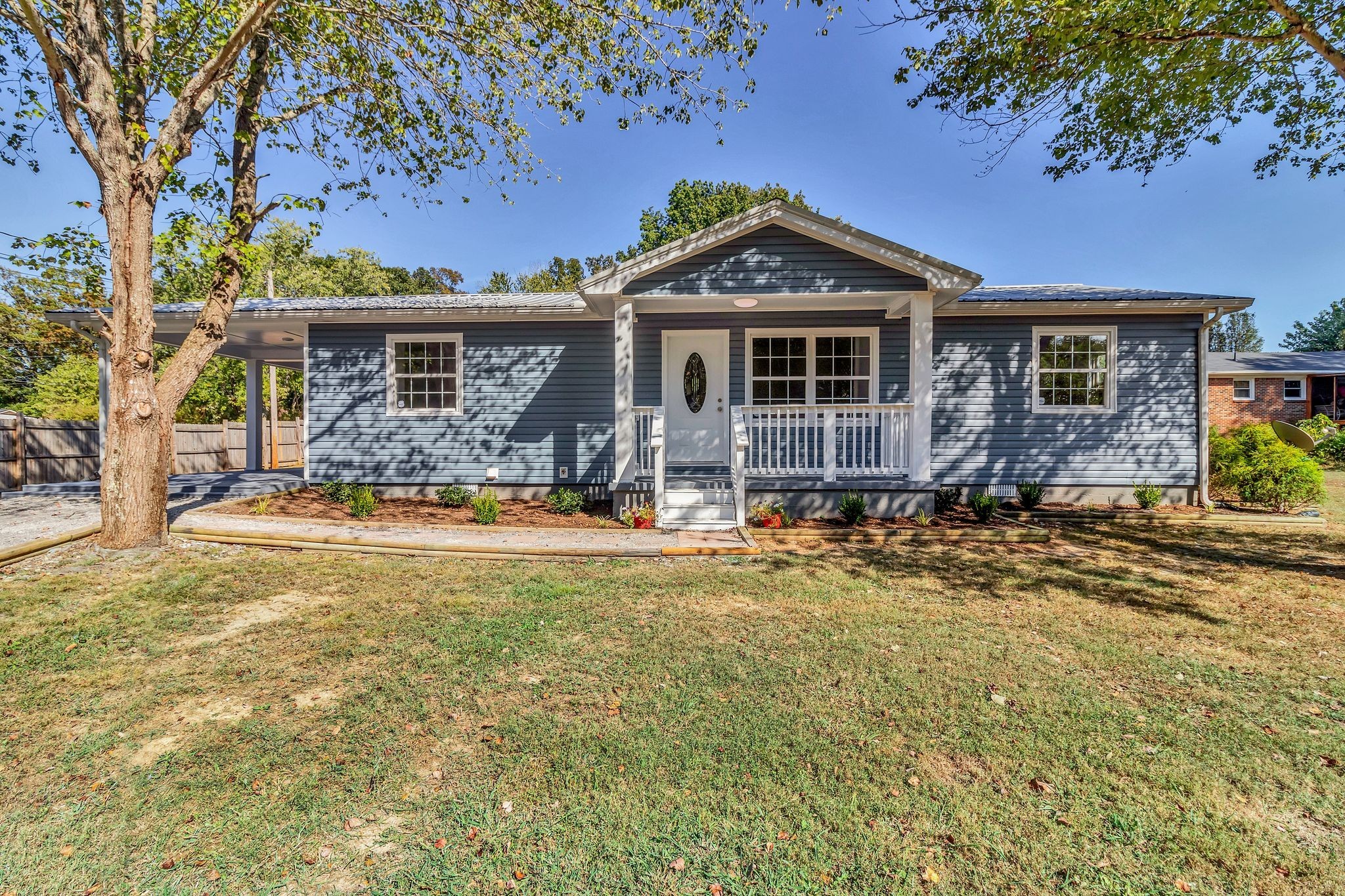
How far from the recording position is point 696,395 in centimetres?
919

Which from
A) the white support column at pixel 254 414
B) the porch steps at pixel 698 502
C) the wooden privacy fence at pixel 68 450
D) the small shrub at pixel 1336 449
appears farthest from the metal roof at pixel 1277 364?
the wooden privacy fence at pixel 68 450

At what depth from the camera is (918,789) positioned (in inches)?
88.7

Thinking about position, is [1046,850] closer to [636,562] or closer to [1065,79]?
[636,562]

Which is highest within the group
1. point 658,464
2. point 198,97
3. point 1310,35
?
point 1310,35

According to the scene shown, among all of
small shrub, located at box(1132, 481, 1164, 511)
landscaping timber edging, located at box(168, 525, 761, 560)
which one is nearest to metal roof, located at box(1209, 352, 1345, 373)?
small shrub, located at box(1132, 481, 1164, 511)

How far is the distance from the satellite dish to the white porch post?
63.8ft

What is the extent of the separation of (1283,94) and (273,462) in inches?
852

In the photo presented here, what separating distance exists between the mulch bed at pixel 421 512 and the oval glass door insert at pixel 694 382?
7.31 feet

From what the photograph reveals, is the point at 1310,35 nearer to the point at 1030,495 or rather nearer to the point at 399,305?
the point at 1030,495

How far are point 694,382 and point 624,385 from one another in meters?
1.86

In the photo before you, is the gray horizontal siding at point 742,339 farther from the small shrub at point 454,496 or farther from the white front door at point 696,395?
the small shrub at point 454,496

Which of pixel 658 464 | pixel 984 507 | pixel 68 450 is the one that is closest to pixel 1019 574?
pixel 984 507

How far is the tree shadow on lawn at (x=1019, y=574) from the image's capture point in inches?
184

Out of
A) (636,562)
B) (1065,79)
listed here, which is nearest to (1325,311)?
(1065,79)
